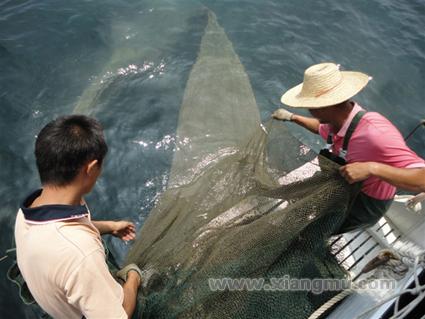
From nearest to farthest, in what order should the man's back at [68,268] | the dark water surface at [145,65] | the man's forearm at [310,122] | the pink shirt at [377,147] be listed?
the man's back at [68,268]
the pink shirt at [377,147]
the man's forearm at [310,122]
the dark water surface at [145,65]

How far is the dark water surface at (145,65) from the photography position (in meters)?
5.80

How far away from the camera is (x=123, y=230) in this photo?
3.25m

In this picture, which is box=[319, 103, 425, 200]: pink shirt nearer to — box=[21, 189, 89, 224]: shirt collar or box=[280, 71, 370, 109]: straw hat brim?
box=[280, 71, 370, 109]: straw hat brim

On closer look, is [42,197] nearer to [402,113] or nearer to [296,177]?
[296,177]

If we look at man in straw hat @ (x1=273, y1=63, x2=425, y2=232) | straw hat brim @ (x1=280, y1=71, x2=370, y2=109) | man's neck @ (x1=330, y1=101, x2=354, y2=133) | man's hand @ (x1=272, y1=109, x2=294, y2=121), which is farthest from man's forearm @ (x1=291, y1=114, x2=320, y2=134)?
man's neck @ (x1=330, y1=101, x2=354, y2=133)

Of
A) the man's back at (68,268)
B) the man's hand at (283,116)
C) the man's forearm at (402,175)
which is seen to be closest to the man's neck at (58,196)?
the man's back at (68,268)

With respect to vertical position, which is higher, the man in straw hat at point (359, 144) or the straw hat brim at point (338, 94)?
the straw hat brim at point (338, 94)

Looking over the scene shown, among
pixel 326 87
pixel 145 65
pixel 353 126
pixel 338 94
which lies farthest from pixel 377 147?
pixel 145 65

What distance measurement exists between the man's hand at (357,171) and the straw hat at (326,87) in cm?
54

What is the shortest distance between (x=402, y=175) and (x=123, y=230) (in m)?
2.24

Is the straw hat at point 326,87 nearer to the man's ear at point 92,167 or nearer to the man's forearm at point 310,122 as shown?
the man's forearm at point 310,122

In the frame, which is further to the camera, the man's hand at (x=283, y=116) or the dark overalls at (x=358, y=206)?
the man's hand at (x=283, y=116)

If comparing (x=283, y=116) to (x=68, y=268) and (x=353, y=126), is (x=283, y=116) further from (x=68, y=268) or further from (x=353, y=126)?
(x=68, y=268)

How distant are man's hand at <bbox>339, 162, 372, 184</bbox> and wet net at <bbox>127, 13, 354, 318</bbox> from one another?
108mm
